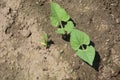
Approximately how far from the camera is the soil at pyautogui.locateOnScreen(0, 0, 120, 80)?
1.80 meters

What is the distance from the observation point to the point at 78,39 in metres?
1.79

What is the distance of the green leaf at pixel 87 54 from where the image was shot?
1.73 meters

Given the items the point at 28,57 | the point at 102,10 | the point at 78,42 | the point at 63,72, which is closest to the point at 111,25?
the point at 102,10

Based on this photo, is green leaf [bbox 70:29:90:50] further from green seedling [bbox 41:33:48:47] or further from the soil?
green seedling [bbox 41:33:48:47]

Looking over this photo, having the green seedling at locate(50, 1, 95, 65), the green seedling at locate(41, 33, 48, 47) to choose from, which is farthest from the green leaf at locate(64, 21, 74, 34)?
the green seedling at locate(41, 33, 48, 47)

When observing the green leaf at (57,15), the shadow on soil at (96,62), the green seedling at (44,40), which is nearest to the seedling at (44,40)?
the green seedling at (44,40)

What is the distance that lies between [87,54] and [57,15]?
0.36m

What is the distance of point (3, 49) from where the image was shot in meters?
1.93

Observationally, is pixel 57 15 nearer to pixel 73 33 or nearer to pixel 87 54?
pixel 73 33

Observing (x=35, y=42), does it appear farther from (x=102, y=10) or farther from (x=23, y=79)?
(x=102, y=10)

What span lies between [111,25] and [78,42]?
0.28 metres

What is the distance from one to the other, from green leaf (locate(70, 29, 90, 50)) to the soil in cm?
7

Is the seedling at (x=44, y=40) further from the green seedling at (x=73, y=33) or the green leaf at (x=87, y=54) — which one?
the green leaf at (x=87, y=54)

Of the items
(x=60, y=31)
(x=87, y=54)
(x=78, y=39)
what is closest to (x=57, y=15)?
(x=60, y=31)
